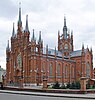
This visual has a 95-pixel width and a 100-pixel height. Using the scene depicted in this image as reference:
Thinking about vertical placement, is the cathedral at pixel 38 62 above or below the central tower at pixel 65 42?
below

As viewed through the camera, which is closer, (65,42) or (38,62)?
(38,62)

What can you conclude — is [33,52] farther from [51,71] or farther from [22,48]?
[51,71]

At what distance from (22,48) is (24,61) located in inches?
177

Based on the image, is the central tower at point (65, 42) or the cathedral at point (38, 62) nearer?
the cathedral at point (38, 62)

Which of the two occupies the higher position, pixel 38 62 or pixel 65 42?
pixel 65 42

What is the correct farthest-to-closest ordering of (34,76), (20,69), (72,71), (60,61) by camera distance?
(72,71) → (60,61) → (20,69) → (34,76)

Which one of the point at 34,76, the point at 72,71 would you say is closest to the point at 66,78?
the point at 72,71

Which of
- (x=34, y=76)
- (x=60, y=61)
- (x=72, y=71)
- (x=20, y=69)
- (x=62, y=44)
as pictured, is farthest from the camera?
(x=62, y=44)

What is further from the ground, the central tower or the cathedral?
the central tower

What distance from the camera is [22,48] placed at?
76.4 metres

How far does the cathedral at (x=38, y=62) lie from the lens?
7269cm

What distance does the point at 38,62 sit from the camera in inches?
2913

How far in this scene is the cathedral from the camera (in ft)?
238

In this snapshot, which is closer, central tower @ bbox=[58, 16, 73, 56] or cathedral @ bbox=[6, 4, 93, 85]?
cathedral @ bbox=[6, 4, 93, 85]
